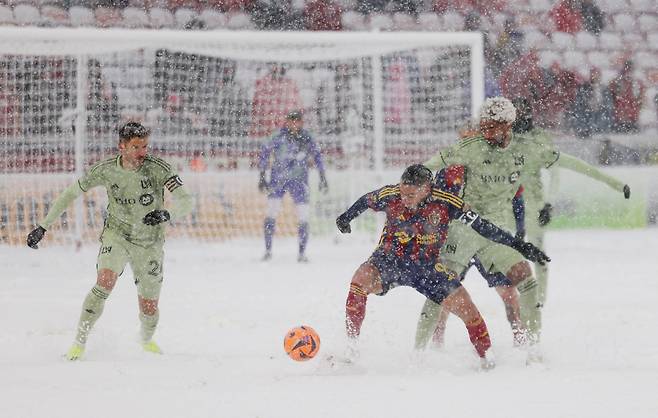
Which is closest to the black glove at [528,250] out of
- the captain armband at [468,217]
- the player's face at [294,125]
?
the captain armband at [468,217]

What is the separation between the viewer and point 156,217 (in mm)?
5367

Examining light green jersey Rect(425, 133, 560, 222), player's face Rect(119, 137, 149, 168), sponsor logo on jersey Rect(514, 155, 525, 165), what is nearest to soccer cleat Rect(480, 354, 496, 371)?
light green jersey Rect(425, 133, 560, 222)

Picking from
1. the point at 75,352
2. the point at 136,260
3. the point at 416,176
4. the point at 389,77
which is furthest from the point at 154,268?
the point at 389,77

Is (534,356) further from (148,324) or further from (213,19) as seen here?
(213,19)

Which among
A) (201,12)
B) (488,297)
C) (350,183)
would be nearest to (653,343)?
(488,297)

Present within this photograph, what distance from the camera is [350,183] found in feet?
40.9

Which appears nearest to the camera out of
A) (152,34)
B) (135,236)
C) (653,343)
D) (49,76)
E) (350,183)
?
(135,236)

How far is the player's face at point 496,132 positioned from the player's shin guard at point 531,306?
31.9 inches

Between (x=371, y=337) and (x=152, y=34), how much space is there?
5.44m

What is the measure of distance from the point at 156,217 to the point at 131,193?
434 mm

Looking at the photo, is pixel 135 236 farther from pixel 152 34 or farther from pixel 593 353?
pixel 152 34

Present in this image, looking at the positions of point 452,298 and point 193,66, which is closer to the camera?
point 452,298

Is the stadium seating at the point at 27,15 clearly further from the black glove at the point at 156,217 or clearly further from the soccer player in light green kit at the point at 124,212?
the black glove at the point at 156,217

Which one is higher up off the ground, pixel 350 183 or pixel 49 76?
pixel 49 76
